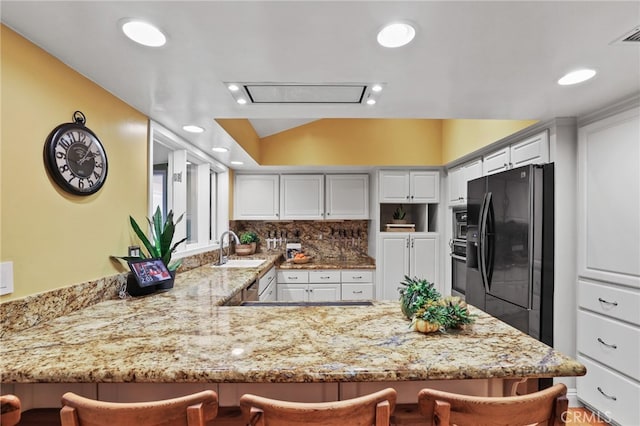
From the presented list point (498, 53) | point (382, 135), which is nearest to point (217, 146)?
point (382, 135)

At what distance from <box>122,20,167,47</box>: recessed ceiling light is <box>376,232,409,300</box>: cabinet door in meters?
3.25

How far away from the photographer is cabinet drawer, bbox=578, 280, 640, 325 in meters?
1.91

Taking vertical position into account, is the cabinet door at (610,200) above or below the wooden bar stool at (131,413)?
above

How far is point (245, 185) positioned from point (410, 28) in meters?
3.46

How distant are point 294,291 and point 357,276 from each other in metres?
0.82

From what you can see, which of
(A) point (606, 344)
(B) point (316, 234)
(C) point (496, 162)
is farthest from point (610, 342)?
(B) point (316, 234)

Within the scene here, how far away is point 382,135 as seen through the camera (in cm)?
401

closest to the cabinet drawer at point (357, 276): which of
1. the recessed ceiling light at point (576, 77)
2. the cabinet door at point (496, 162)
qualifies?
the cabinet door at point (496, 162)

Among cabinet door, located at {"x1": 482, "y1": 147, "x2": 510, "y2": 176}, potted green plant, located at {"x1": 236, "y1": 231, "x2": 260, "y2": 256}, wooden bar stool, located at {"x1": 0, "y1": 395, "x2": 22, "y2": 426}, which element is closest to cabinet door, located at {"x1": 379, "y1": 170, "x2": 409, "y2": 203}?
cabinet door, located at {"x1": 482, "y1": 147, "x2": 510, "y2": 176}

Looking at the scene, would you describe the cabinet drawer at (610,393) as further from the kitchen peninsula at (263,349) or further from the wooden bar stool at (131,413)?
the wooden bar stool at (131,413)

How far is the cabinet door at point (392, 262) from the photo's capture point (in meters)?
4.02

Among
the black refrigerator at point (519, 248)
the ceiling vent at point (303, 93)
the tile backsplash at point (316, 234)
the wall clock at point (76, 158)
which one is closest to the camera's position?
the wall clock at point (76, 158)

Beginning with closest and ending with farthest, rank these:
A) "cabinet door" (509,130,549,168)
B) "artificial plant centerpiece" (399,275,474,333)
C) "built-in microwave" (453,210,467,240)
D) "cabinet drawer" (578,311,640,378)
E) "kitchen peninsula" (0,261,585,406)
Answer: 1. "kitchen peninsula" (0,261,585,406)
2. "artificial plant centerpiece" (399,275,474,333)
3. "cabinet drawer" (578,311,640,378)
4. "cabinet door" (509,130,549,168)
5. "built-in microwave" (453,210,467,240)

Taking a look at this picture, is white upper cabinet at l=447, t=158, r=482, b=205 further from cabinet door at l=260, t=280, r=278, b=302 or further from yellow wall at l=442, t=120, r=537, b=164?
cabinet door at l=260, t=280, r=278, b=302
